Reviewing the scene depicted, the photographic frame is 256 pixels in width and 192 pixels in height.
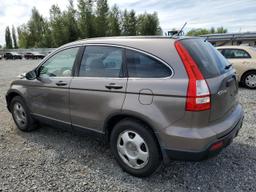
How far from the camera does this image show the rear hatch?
2541mm

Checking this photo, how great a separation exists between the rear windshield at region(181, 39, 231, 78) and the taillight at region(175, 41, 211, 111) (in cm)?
11

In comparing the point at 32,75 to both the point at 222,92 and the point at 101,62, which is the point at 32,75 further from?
the point at 222,92

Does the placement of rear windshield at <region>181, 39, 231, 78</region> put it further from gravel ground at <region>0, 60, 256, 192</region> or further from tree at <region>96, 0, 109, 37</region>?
tree at <region>96, 0, 109, 37</region>

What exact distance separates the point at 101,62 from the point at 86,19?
52.3 m

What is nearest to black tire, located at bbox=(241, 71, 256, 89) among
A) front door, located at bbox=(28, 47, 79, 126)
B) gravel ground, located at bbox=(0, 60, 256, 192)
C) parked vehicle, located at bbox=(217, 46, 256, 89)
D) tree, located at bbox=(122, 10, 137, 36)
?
parked vehicle, located at bbox=(217, 46, 256, 89)

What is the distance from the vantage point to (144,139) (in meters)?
2.75

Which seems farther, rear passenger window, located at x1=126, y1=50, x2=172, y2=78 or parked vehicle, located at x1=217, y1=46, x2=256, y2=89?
parked vehicle, located at x1=217, y1=46, x2=256, y2=89

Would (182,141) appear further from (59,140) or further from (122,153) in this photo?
(59,140)

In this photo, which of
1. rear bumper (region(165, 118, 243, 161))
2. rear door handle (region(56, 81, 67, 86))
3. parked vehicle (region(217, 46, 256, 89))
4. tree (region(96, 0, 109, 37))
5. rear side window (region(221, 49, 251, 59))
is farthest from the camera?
tree (region(96, 0, 109, 37))

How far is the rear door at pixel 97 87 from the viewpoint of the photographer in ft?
9.57

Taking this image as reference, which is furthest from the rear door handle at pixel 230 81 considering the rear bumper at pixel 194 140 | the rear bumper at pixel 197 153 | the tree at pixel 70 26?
the tree at pixel 70 26

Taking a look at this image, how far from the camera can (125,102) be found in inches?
110

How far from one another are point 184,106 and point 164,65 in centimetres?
51

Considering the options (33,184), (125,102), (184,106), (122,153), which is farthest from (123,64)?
(33,184)
